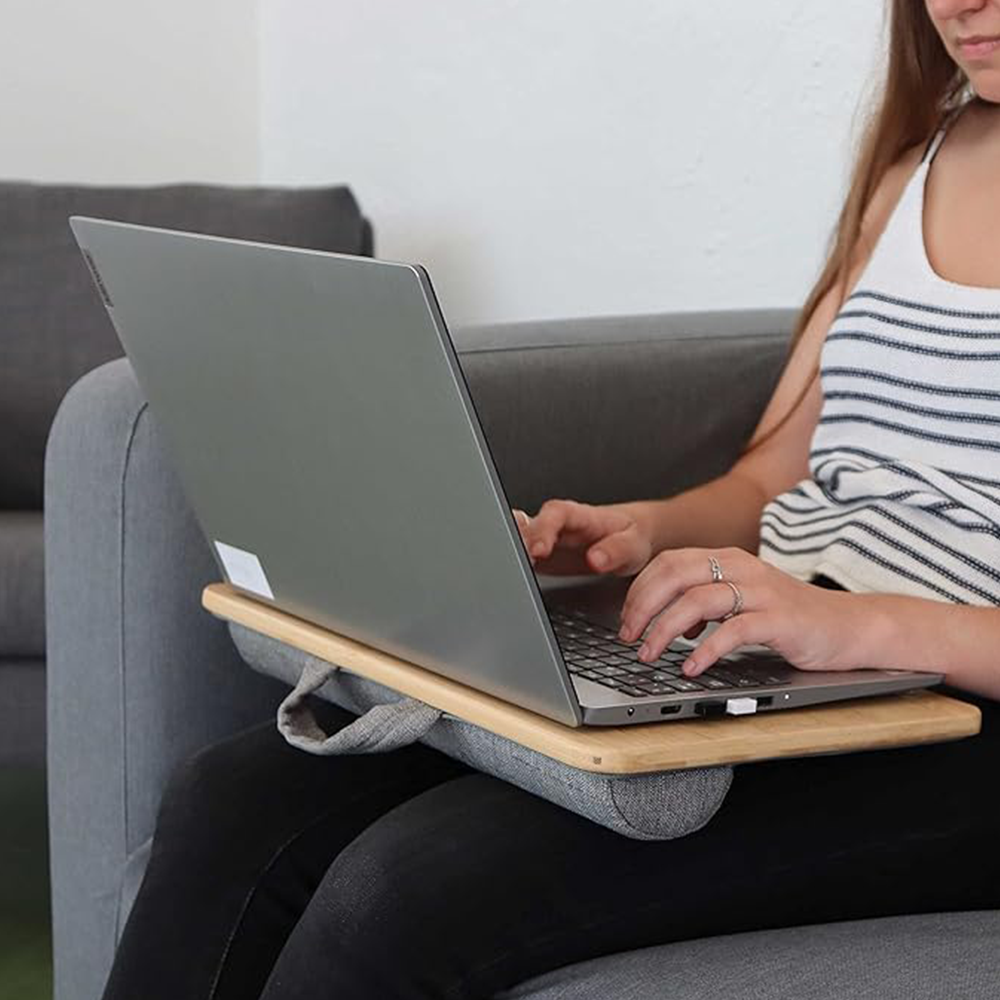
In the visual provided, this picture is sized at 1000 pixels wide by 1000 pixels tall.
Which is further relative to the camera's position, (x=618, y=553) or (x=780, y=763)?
(x=618, y=553)

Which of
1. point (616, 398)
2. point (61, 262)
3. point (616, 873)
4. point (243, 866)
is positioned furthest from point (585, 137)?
point (616, 873)

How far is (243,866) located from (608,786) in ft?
0.97

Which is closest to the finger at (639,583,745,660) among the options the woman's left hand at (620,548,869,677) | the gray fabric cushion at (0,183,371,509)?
the woman's left hand at (620,548,869,677)

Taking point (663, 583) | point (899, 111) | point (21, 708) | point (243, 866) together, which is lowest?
point (21, 708)

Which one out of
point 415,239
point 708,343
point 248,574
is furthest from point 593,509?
point 415,239

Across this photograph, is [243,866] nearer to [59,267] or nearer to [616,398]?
[616,398]

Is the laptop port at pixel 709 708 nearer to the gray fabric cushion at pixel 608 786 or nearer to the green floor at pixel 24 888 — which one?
the gray fabric cushion at pixel 608 786

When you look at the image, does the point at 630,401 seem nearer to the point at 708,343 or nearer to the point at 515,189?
the point at 708,343

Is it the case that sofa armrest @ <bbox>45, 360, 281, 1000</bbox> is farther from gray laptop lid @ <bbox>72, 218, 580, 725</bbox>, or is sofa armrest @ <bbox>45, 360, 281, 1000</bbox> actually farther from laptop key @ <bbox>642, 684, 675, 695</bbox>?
laptop key @ <bbox>642, 684, 675, 695</bbox>

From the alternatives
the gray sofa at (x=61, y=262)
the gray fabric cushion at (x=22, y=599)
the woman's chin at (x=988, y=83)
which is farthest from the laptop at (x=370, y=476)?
the gray sofa at (x=61, y=262)

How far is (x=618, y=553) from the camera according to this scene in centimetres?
123

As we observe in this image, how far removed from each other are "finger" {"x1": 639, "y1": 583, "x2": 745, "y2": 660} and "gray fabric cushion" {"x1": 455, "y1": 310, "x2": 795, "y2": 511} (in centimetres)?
46

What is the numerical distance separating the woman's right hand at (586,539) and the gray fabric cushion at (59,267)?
1.15 metres

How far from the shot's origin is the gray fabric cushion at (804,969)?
0.90 meters
